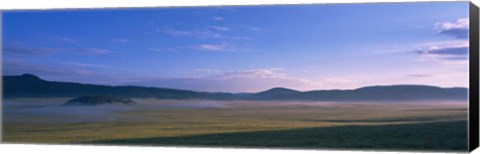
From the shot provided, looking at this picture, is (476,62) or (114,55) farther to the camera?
(114,55)

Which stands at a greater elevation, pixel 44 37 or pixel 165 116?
pixel 44 37

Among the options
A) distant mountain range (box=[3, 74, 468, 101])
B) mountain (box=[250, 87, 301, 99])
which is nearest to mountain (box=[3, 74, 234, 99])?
distant mountain range (box=[3, 74, 468, 101])

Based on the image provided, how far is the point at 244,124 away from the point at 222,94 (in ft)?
1.82

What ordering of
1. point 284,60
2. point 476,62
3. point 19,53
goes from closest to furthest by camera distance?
point 476,62
point 284,60
point 19,53

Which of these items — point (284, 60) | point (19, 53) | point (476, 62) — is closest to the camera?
point (476, 62)

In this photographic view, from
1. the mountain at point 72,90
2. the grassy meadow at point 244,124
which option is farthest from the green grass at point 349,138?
the mountain at point 72,90

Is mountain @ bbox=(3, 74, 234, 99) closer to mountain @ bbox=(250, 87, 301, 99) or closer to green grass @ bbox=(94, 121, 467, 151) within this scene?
mountain @ bbox=(250, 87, 301, 99)

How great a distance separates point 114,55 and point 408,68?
13.4ft

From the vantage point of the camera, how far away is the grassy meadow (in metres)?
14.2

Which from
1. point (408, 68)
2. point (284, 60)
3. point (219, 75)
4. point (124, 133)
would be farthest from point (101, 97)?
point (408, 68)

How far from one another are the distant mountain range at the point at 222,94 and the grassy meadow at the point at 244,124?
10cm

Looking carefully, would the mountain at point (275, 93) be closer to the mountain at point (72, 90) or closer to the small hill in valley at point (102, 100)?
the mountain at point (72, 90)

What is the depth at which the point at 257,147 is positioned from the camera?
14680 mm

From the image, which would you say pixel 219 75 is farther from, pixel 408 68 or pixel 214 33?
pixel 408 68
